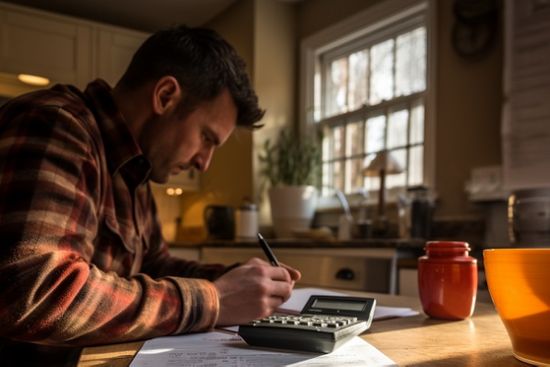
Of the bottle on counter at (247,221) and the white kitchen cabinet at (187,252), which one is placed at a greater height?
the bottle on counter at (247,221)

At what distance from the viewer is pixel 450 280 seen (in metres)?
0.83

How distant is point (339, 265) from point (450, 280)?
151 centimetres

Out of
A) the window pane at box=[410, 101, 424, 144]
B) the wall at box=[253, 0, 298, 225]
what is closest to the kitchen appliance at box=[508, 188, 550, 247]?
the window pane at box=[410, 101, 424, 144]

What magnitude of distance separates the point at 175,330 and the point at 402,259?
1.44 metres

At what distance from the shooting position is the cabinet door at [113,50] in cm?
380

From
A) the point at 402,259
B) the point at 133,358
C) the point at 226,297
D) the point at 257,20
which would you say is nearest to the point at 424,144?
the point at 402,259

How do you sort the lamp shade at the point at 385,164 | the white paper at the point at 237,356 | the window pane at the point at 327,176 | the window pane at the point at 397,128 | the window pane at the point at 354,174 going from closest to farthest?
the white paper at the point at 237,356
the lamp shade at the point at 385,164
the window pane at the point at 397,128
the window pane at the point at 354,174
the window pane at the point at 327,176

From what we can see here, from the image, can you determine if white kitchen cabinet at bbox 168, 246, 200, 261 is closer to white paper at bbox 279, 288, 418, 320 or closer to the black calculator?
white paper at bbox 279, 288, 418, 320

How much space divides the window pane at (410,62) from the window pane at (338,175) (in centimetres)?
64

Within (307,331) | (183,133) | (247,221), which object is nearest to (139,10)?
(247,221)

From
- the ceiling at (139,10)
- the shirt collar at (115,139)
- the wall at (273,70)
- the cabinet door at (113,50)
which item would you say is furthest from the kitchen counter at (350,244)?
the ceiling at (139,10)

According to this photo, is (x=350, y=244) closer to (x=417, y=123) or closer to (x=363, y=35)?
(x=417, y=123)

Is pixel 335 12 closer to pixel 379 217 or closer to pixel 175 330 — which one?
pixel 379 217

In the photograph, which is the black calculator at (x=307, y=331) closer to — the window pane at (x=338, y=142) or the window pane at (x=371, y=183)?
the window pane at (x=371, y=183)
